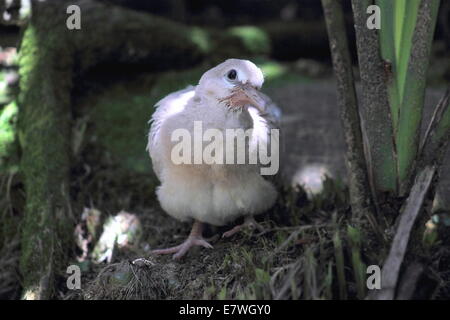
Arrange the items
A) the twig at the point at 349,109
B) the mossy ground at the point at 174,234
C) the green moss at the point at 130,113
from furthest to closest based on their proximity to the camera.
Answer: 1. the green moss at the point at 130,113
2. the twig at the point at 349,109
3. the mossy ground at the point at 174,234

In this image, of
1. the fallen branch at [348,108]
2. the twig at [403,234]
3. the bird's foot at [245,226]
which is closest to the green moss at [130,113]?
the bird's foot at [245,226]

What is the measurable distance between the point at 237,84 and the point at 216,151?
440 millimetres

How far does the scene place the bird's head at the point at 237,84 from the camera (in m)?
3.60

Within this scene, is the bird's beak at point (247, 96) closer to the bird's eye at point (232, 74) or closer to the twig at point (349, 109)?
the bird's eye at point (232, 74)

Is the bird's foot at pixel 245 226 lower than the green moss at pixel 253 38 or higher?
lower

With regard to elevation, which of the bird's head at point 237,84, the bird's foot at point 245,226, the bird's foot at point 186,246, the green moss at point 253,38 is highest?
the green moss at point 253,38

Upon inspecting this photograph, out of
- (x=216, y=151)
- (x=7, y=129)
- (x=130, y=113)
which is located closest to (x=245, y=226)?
(x=216, y=151)

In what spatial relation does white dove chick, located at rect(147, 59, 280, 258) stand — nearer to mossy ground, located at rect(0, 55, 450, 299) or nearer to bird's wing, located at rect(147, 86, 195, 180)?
bird's wing, located at rect(147, 86, 195, 180)

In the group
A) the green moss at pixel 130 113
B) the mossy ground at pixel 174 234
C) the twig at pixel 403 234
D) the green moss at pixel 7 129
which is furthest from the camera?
the green moss at pixel 130 113

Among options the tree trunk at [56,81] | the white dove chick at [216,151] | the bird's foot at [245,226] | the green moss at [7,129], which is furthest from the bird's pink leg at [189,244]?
the green moss at [7,129]

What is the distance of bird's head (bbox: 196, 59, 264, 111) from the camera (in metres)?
3.60

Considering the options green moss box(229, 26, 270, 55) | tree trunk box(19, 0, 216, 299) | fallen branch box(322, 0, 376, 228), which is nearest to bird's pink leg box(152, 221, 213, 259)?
tree trunk box(19, 0, 216, 299)

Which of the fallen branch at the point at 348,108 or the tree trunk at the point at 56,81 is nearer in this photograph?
the fallen branch at the point at 348,108
